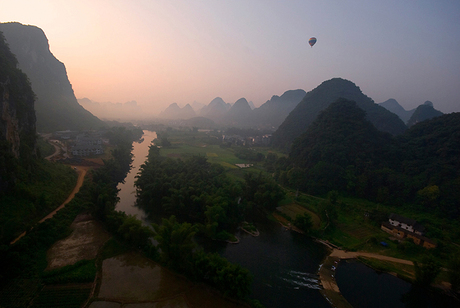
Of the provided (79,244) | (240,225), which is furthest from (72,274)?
(240,225)

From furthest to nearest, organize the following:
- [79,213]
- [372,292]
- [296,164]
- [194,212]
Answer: [296,164] → [194,212] → [79,213] → [372,292]

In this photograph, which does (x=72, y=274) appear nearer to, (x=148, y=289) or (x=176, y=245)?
(x=148, y=289)

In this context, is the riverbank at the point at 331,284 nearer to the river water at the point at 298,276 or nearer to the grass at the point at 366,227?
the river water at the point at 298,276

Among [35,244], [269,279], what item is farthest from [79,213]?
[269,279]

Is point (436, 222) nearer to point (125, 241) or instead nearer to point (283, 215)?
point (283, 215)

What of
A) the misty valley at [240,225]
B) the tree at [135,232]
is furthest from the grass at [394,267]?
the tree at [135,232]
